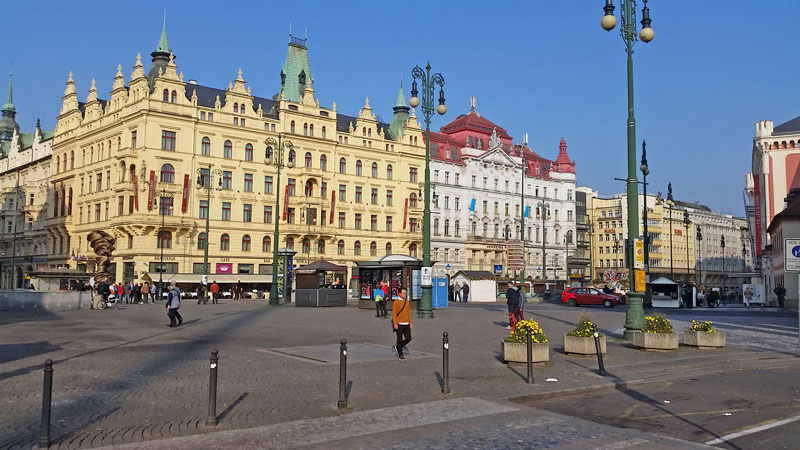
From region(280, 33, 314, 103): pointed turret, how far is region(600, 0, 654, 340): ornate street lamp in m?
58.2

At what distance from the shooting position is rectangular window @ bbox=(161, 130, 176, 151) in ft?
200

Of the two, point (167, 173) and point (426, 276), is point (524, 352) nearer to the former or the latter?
point (426, 276)

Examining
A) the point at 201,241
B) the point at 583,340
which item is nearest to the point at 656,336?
the point at 583,340

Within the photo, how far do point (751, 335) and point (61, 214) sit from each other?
231 feet

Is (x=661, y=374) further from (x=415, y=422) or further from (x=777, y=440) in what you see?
(x=415, y=422)

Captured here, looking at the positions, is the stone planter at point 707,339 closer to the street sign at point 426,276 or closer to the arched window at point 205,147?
the street sign at point 426,276

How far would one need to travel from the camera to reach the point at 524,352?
1342cm

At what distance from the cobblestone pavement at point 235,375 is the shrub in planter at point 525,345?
28 cm

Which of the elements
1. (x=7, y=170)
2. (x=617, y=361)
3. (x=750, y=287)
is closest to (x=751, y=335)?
(x=617, y=361)

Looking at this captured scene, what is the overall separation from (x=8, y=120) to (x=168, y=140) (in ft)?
206

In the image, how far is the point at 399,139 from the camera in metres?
79.9

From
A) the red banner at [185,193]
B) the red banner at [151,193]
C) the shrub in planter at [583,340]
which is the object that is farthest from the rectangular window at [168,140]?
the shrub in planter at [583,340]

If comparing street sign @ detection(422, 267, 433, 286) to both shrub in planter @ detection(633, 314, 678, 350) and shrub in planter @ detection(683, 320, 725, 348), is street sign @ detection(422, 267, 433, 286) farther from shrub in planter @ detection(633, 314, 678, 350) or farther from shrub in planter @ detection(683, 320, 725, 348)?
shrub in planter @ detection(683, 320, 725, 348)

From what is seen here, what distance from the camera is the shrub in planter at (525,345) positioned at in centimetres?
1338
